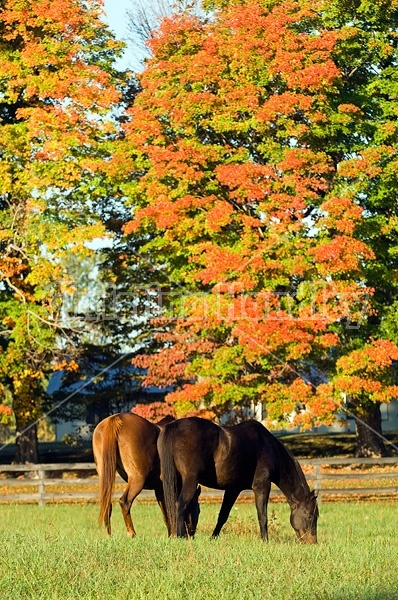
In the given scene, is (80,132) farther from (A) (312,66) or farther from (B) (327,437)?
(B) (327,437)

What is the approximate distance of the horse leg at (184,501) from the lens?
13.1 m

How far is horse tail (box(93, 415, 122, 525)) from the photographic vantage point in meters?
14.6

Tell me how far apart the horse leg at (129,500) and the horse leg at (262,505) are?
1.79 m

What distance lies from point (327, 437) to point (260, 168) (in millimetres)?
22469

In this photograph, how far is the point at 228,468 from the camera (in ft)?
45.6

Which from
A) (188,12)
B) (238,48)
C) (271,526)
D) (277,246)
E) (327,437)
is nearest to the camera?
(271,526)

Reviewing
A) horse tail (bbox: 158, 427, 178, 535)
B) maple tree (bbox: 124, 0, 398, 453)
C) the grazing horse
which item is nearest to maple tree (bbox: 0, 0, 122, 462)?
A: maple tree (bbox: 124, 0, 398, 453)

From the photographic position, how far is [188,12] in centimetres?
3194

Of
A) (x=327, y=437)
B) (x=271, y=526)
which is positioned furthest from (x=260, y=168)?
(x=327, y=437)

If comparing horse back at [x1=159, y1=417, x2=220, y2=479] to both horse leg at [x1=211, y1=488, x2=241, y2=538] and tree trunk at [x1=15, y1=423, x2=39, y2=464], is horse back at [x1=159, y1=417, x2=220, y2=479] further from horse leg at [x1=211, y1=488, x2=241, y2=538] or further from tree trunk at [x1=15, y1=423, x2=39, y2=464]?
tree trunk at [x1=15, y1=423, x2=39, y2=464]

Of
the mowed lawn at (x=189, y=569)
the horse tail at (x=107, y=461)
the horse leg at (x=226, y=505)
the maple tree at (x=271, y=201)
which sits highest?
the maple tree at (x=271, y=201)

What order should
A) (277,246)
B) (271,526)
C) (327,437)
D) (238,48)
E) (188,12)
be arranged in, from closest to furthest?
(271,526) < (277,246) < (238,48) < (188,12) < (327,437)

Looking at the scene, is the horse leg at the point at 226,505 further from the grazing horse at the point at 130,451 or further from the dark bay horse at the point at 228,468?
the grazing horse at the point at 130,451

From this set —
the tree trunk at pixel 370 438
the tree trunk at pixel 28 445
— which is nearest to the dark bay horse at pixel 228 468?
the tree trunk at pixel 370 438
